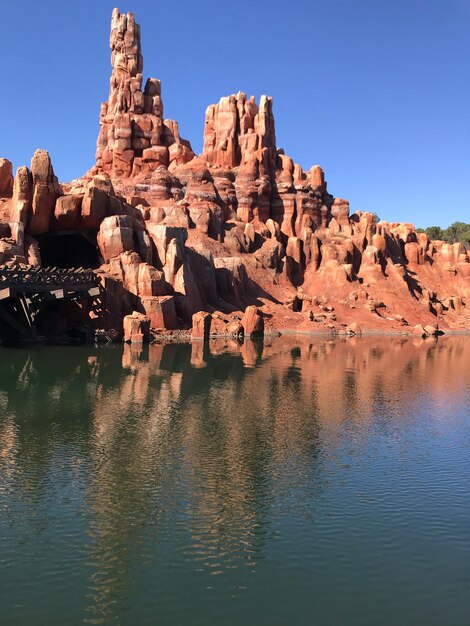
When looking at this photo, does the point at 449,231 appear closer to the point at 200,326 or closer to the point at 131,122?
the point at 131,122

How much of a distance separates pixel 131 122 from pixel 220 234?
25589 mm

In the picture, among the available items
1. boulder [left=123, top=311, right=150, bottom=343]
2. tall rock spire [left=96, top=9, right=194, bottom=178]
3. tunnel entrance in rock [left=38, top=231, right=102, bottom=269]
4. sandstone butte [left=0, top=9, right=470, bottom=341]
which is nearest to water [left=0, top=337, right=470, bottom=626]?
boulder [left=123, top=311, right=150, bottom=343]

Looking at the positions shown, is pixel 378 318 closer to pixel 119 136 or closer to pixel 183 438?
pixel 119 136

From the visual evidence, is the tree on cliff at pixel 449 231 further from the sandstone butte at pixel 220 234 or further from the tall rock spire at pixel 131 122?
the tall rock spire at pixel 131 122

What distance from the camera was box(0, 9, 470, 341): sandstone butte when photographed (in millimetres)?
58281

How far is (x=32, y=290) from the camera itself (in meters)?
48.3

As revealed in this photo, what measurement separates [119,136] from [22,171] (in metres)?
37.9

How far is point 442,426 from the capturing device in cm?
2611

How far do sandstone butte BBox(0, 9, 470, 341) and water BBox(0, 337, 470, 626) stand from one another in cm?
2785

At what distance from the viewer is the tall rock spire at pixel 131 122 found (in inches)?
3585

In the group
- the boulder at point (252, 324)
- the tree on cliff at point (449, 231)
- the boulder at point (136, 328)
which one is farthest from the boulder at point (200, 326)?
the tree on cliff at point (449, 231)

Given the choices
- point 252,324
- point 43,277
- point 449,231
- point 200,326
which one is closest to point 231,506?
point 43,277

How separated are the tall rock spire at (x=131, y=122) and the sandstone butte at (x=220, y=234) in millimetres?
219

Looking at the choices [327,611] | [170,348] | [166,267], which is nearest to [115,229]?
[166,267]
